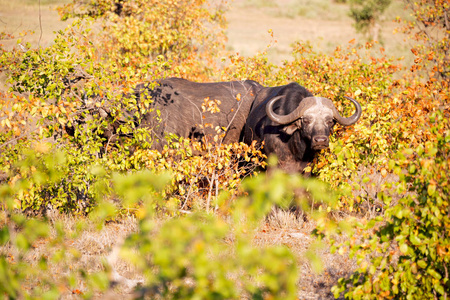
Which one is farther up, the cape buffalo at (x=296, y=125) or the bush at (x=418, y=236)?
the bush at (x=418, y=236)

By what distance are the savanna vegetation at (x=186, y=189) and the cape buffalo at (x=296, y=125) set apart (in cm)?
33

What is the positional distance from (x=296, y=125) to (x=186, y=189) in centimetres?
204

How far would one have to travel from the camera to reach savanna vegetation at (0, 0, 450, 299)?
1977mm

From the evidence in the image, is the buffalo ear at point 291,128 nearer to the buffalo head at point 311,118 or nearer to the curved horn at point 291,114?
the buffalo head at point 311,118

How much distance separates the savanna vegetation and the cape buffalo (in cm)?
33

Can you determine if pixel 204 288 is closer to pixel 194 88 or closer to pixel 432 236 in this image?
pixel 432 236

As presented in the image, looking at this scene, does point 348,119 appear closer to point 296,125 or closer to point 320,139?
point 296,125

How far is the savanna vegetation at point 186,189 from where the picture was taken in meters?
1.98

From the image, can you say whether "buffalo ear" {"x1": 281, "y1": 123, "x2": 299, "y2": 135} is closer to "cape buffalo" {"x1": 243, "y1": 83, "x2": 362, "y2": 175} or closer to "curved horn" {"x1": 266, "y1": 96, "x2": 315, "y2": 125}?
"cape buffalo" {"x1": 243, "y1": 83, "x2": 362, "y2": 175}

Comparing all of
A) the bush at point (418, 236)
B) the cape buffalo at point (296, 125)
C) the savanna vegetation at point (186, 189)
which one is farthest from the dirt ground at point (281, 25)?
the bush at point (418, 236)

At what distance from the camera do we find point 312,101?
674cm

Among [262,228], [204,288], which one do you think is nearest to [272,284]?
[204,288]

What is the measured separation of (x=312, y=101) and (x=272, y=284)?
17.1 feet

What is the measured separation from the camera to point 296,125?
685 cm
